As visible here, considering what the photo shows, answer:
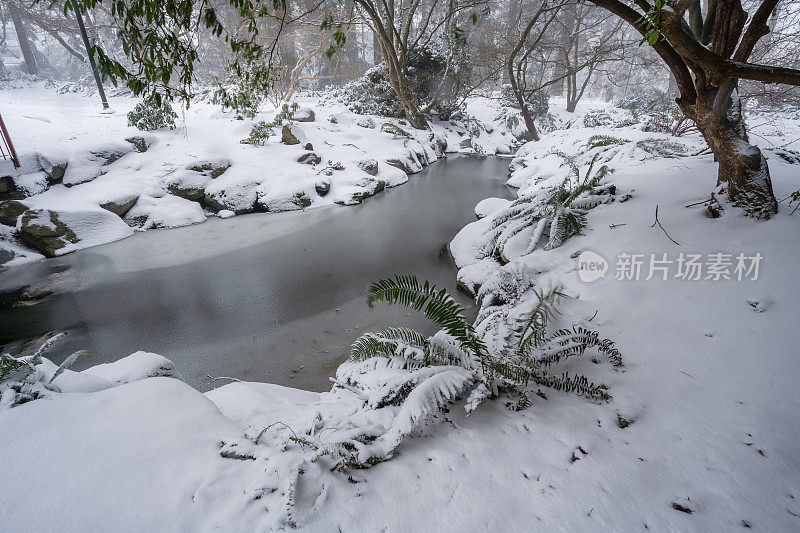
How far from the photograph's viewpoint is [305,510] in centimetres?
127

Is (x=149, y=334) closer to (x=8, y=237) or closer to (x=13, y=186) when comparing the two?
(x=8, y=237)

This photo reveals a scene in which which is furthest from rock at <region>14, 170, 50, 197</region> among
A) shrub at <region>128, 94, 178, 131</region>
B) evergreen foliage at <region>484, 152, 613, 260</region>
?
evergreen foliage at <region>484, 152, 613, 260</region>

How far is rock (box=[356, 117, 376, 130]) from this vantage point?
13.5m

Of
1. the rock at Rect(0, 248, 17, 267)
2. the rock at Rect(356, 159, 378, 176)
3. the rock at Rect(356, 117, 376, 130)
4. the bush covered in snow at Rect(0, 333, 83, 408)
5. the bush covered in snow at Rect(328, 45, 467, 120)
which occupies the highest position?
the bush covered in snow at Rect(328, 45, 467, 120)

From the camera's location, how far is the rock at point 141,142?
8.81 meters

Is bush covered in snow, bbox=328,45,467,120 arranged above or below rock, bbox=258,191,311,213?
above

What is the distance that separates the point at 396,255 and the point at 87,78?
2433cm

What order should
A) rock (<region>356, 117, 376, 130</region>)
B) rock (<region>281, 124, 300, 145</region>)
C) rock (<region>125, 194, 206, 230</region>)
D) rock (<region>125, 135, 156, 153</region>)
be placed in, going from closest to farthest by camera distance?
rock (<region>125, 194, 206, 230</region>) < rock (<region>125, 135, 156, 153</region>) < rock (<region>281, 124, 300, 145</region>) < rock (<region>356, 117, 376, 130</region>)

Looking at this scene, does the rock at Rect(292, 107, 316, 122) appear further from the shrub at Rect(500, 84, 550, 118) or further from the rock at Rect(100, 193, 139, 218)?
the shrub at Rect(500, 84, 550, 118)

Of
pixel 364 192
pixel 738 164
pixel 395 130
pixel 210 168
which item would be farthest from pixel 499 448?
pixel 395 130

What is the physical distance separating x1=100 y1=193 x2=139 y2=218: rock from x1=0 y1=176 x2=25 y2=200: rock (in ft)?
4.41

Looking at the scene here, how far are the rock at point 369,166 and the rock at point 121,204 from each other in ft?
17.6

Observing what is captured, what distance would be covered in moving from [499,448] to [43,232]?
790cm

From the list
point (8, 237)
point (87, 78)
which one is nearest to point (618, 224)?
point (8, 237)
